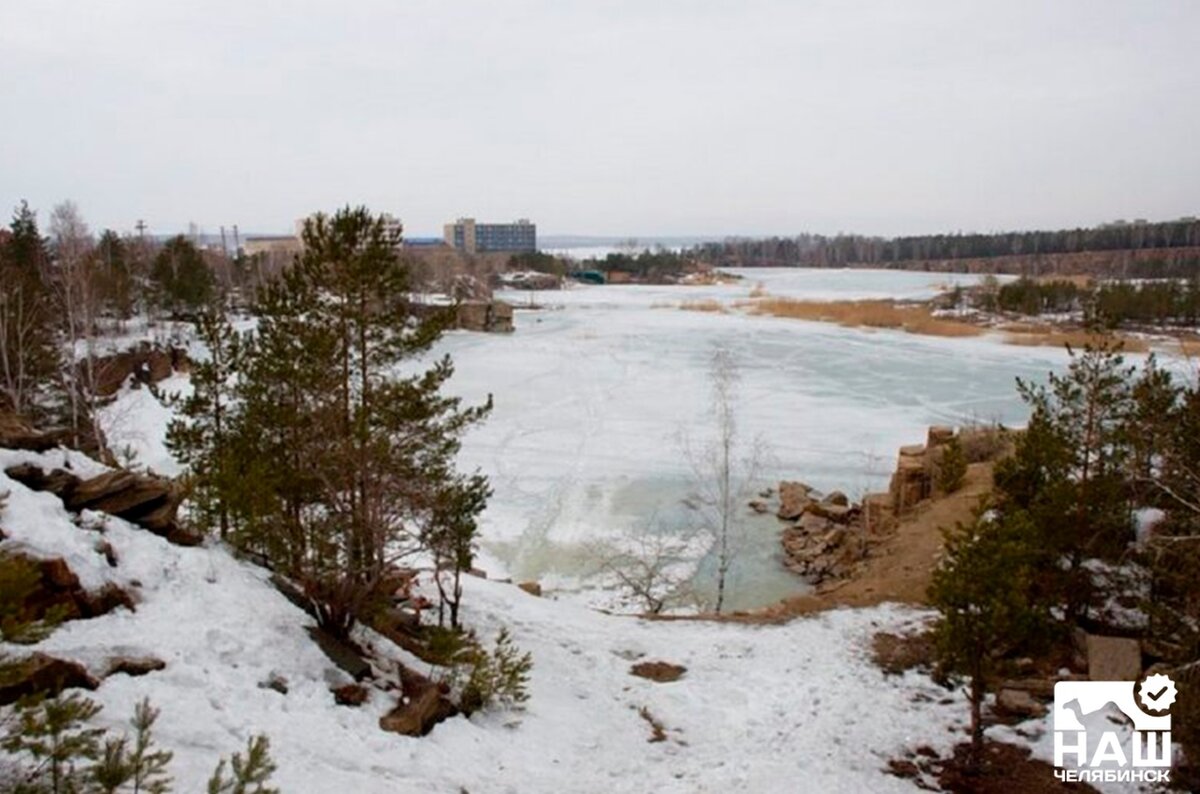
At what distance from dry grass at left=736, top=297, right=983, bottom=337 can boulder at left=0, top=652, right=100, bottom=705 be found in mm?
63237

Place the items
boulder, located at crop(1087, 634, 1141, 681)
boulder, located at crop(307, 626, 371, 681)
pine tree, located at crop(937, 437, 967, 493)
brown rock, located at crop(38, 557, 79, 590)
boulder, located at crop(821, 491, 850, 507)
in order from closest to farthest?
brown rock, located at crop(38, 557, 79, 590)
boulder, located at crop(307, 626, 371, 681)
boulder, located at crop(1087, 634, 1141, 681)
pine tree, located at crop(937, 437, 967, 493)
boulder, located at crop(821, 491, 850, 507)

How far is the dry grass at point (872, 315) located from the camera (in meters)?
63.6

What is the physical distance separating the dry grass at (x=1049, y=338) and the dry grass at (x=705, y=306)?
2801 centimetres

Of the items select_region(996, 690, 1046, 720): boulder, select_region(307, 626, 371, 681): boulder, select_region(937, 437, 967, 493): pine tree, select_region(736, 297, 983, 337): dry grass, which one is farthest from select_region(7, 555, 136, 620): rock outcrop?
select_region(736, 297, 983, 337): dry grass

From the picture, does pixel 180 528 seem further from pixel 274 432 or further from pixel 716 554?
pixel 716 554

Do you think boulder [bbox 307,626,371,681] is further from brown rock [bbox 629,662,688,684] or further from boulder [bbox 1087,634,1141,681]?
boulder [bbox 1087,634,1141,681]

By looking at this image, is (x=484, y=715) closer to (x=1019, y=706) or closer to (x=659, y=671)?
(x=659, y=671)

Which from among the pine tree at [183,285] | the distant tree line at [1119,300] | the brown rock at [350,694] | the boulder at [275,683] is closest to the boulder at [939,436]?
the brown rock at [350,694]

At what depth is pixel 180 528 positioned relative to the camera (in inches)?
440

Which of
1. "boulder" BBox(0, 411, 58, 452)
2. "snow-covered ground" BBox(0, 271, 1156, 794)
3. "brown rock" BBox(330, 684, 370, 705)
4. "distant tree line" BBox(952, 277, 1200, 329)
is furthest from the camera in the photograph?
"distant tree line" BBox(952, 277, 1200, 329)

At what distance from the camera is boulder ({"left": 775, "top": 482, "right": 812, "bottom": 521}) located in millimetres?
23844

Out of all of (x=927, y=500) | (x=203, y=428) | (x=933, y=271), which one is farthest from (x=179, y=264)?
(x=933, y=271)

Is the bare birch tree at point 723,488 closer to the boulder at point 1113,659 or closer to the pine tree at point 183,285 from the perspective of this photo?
the boulder at point 1113,659

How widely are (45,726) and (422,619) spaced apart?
32.0 ft
